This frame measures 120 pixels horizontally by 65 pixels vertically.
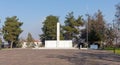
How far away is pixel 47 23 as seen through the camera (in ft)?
379

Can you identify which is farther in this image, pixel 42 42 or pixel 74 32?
pixel 42 42

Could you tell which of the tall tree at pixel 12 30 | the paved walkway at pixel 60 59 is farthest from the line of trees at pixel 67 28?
the paved walkway at pixel 60 59

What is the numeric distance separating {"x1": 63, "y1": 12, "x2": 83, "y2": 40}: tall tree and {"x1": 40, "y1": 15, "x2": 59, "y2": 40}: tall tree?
4128 millimetres

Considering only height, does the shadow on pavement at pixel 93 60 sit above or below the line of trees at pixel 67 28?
below

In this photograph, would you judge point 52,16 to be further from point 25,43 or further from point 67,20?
point 25,43

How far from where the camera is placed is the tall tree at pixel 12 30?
110188 mm

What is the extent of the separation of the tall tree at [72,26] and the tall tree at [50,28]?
413 cm

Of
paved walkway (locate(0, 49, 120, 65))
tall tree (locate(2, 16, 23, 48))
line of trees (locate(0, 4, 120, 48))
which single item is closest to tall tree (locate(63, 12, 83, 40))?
line of trees (locate(0, 4, 120, 48))

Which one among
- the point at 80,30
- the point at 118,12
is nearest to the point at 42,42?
the point at 80,30

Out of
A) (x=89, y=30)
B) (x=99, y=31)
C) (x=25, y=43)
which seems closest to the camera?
(x=99, y=31)

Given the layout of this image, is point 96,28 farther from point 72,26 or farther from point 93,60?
point 93,60

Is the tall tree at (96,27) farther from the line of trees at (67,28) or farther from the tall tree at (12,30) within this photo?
the tall tree at (12,30)

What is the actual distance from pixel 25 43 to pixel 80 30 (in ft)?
93.6

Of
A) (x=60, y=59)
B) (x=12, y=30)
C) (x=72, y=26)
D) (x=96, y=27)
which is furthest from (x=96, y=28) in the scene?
(x=60, y=59)
